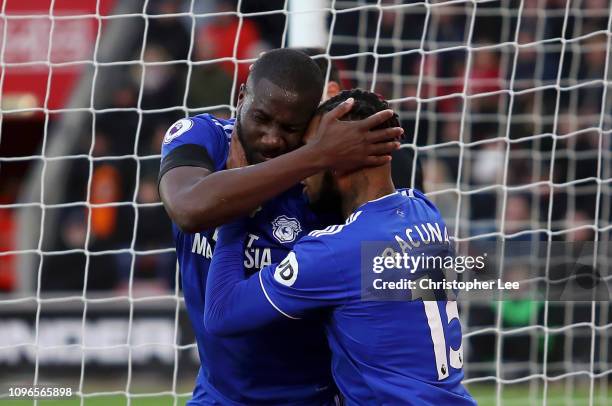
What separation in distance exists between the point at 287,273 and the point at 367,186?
36 cm

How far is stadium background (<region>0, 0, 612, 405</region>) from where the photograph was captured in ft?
23.9

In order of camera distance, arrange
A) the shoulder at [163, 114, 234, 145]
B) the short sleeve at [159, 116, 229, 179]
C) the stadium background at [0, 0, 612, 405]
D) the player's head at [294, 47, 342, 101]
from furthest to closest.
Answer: the stadium background at [0, 0, 612, 405]
the player's head at [294, 47, 342, 101]
the shoulder at [163, 114, 234, 145]
the short sleeve at [159, 116, 229, 179]

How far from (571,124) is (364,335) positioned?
4.93 m

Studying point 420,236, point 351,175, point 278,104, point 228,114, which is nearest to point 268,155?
point 278,104

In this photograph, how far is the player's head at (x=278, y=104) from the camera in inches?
118

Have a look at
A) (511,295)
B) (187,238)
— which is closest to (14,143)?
(511,295)

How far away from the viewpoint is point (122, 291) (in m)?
8.34

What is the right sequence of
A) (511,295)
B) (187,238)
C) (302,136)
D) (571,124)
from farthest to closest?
(571,124) → (511,295) → (187,238) → (302,136)

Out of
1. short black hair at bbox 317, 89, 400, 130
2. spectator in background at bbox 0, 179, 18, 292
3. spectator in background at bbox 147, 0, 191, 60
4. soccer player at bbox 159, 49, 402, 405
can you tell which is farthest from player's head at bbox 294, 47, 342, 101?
spectator in background at bbox 0, 179, 18, 292

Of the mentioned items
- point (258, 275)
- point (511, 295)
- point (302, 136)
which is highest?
point (302, 136)

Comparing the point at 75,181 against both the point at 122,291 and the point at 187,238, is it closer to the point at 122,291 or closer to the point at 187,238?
the point at 122,291

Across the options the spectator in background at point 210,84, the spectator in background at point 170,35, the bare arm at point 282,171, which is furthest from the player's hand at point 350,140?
the spectator in background at point 170,35

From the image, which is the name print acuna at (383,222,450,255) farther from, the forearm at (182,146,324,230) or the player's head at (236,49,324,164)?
the player's head at (236,49,324,164)

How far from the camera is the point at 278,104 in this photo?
2.99m
